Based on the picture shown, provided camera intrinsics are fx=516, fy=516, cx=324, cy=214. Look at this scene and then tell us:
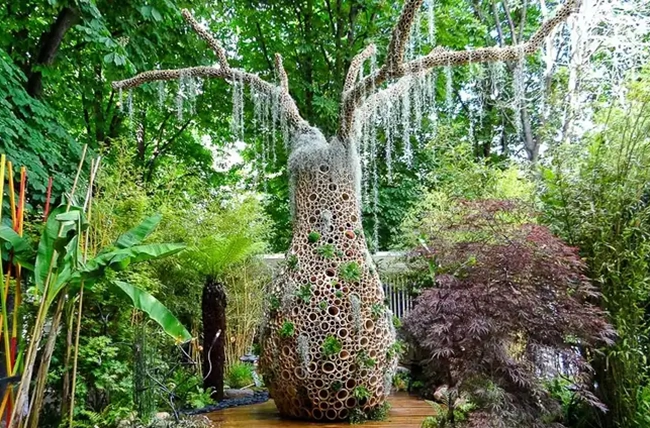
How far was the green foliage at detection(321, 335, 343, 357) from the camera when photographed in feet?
14.9

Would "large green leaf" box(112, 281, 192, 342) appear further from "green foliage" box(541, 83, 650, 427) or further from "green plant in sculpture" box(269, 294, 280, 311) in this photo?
"green foliage" box(541, 83, 650, 427)

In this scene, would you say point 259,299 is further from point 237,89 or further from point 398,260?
point 237,89

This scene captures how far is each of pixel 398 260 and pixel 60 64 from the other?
17.2 feet

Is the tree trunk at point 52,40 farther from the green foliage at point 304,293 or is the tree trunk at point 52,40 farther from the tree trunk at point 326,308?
the green foliage at point 304,293

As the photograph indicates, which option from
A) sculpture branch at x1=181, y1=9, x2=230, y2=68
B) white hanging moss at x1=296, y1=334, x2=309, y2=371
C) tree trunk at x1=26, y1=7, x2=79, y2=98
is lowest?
white hanging moss at x1=296, y1=334, x2=309, y2=371

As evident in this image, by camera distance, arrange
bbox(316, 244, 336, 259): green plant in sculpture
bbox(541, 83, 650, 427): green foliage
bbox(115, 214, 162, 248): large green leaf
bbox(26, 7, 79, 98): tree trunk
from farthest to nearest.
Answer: bbox(26, 7, 79, 98): tree trunk
bbox(316, 244, 336, 259): green plant in sculpture
bbox(541, 83, 650, 427): green foliage
bbox(115, 214, 162, 248): large green leaf

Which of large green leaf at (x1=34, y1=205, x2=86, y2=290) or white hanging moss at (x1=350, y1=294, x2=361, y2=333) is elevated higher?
large green leaf at (x1=34, y1=205, x2=86, y2=290)

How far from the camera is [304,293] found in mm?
4695

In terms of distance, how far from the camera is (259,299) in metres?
7.86

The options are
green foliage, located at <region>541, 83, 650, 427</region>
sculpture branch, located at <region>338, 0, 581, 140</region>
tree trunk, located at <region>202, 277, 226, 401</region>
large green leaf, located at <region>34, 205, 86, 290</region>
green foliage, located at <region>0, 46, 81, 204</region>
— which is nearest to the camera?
large green leaf, located at <region>34, 205, 86, 290</region>

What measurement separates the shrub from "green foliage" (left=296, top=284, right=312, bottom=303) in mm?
1169

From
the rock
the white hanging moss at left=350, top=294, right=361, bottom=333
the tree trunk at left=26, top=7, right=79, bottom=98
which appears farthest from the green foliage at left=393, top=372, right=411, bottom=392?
the tree trunk at left=26, top=7, right=79, bottom=98

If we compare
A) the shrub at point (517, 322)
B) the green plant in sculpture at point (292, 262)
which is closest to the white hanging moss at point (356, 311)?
the green plant in sculpture at point (292, 262)

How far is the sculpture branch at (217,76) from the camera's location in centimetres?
506
